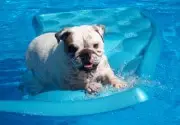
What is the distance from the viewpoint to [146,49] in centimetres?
558

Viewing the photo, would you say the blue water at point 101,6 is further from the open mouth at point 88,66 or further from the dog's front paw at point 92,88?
the open mouth at point 88,66

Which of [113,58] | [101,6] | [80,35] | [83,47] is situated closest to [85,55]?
[83,47]

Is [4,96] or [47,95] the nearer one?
[47,95]

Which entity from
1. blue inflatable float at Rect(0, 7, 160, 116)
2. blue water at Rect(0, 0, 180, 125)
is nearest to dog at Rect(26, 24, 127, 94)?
blue inflatable float at Rect(0, 7, 160, 116)

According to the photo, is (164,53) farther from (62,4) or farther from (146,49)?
(62,4)

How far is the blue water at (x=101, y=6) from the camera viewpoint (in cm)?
503

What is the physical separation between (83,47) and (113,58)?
50.9 inches

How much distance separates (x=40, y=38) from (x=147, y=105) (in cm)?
152

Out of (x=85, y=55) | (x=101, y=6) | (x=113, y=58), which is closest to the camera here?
(x=85, y=55)

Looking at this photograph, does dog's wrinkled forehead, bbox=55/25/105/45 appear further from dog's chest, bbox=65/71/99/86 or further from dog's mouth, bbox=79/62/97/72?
dog's chest, bbox=65/71/99/86

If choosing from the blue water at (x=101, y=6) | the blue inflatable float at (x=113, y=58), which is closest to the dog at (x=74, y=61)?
the blue inflatable float at (x=113, y=58)

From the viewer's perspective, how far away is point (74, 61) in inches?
172

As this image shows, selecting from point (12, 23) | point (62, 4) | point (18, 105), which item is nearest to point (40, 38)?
point (18, 105)

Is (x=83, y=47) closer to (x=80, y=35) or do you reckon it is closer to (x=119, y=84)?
(x=80, y=35)
